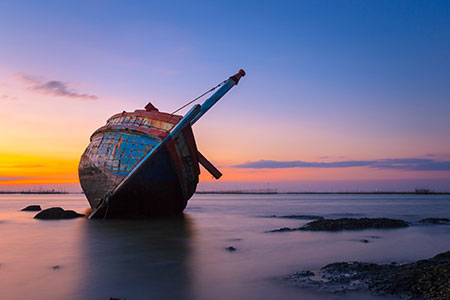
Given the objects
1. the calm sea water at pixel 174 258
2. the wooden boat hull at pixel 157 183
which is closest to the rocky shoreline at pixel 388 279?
the calm sea water at pixel 174 258

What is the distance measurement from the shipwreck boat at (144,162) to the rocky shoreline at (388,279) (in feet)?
28.9

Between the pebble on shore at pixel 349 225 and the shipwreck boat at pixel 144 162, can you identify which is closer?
the pebble on shore at pixel 349 225

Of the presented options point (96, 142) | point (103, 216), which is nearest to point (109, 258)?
point (103, 216)

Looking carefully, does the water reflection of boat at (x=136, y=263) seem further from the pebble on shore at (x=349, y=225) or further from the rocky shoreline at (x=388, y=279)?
the pebble on shore at (x=349, y=225)

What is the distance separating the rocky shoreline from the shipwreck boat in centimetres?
881

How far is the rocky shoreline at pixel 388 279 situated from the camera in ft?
15.1

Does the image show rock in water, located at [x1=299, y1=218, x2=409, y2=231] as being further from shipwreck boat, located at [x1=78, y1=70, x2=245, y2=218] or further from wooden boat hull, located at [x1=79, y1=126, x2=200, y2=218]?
shipwreck boat, located at [x1=78, y1=70, x2=245, y2=218]

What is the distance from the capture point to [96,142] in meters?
16.4

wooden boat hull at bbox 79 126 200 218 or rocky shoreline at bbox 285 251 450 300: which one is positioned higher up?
wooden boat hull at bbox 79 126 200 218

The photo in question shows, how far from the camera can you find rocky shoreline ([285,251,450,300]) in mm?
4590

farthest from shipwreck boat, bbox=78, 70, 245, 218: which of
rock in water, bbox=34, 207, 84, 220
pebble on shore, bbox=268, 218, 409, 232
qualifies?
pebble on shore, bbox=268, 218, 409, 232

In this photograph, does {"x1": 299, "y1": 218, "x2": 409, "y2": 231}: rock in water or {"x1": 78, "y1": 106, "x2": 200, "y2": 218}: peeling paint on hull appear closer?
{"x1": 299, "y1": 218, "x2": 409, "y2": 231}: rock in water

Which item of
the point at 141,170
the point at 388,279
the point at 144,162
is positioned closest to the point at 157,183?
the point at 141,170

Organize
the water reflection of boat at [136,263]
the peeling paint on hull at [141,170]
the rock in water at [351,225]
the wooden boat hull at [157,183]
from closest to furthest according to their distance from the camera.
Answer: the water reflection of boat at [136,263], the rock in water at [351,225], the wooden boat hull at [157,183], the peeling paint on hull at [141,170]
